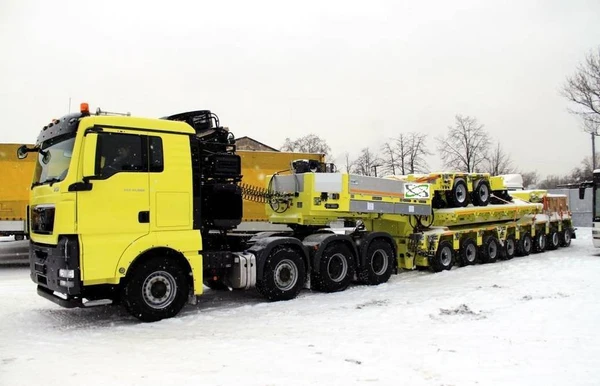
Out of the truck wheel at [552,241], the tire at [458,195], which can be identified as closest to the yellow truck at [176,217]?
the tire at [458,195]

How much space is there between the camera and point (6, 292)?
10.6 meters

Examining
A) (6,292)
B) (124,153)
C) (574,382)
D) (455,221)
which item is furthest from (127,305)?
(455,221)

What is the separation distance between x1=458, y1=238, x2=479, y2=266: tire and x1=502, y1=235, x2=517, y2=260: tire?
5.59 feet

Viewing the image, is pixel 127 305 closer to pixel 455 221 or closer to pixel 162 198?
pixel 162 198

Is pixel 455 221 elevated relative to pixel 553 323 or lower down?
elevated

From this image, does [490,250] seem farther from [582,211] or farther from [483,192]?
[582,211]

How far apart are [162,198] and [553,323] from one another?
5.76m

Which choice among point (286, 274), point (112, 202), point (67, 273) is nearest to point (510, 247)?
point (286, 274)

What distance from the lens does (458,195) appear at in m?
14.2

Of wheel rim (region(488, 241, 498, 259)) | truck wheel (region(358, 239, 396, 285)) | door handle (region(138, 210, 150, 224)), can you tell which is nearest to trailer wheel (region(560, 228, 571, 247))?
wheel rim (region(488, 241, 498, 259))

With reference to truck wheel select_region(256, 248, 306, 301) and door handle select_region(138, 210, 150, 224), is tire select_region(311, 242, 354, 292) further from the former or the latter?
door handle select_region(138, 210, 150, 224)

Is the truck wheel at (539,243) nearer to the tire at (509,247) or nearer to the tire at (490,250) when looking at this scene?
the tire at (509,247)

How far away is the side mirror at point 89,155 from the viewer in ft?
22.9

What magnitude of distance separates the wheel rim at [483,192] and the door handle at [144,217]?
10.4 metres
